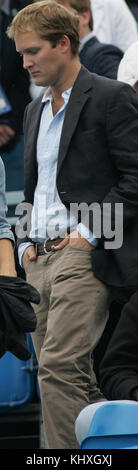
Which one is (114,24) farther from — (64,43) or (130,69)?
(64,43)

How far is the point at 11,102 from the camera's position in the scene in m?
5.25

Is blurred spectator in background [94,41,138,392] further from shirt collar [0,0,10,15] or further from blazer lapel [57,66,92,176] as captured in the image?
shirt collar [0,0,10,15]

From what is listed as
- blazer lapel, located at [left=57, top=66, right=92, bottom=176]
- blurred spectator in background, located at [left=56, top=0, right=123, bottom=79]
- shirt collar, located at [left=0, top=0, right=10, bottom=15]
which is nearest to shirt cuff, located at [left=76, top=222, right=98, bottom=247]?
blazer lapel, located at [left=57, top=66, right=92, bottom=176]

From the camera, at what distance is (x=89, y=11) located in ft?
16.5

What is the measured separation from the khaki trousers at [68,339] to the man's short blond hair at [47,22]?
89cm

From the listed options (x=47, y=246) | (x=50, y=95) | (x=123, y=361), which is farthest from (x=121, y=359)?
(x=50, y=95)

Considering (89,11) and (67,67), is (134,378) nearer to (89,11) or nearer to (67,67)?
(67,67)

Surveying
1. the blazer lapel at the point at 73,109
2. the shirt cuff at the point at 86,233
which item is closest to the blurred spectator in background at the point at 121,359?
the shirt cuff at the point at 86,233

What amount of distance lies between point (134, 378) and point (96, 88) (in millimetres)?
1232

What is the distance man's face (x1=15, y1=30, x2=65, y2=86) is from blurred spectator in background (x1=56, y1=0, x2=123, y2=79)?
3.20 ft

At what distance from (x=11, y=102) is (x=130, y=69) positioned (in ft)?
3.43

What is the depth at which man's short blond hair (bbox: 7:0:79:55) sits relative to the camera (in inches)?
158
